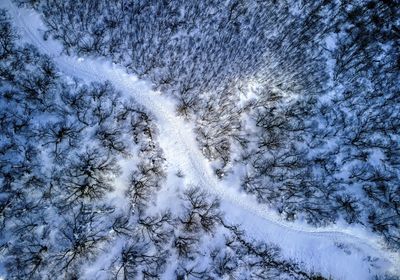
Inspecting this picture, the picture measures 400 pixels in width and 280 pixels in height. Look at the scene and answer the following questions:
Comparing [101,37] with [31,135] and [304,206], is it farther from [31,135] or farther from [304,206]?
[304,206]

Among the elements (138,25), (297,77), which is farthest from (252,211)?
(138,25)

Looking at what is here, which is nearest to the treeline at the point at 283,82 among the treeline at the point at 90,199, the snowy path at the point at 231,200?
the snowy path at the point at 231,200

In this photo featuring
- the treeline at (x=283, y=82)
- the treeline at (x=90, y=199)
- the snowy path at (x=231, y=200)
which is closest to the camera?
the treeline at (x=90, y=199)

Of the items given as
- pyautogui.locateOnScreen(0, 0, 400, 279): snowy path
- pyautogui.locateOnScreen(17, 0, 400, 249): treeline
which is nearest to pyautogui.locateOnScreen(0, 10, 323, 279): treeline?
pyautogui.locateOnScreen(0, 0, 400, 279): snowy path

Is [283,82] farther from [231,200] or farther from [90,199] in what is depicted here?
[90,199]

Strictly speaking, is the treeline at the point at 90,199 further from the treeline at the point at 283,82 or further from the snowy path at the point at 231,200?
the treeline at the point at 283,82

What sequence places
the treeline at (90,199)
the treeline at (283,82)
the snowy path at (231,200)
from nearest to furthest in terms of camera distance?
the treeline at (90,199) → the snowy path at (231,200) → the treeline at (283,82)

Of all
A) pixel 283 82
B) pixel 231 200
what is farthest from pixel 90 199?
pixel 283 82

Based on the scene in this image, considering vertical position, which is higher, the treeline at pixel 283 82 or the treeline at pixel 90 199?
the treeline at pixel 283 82
